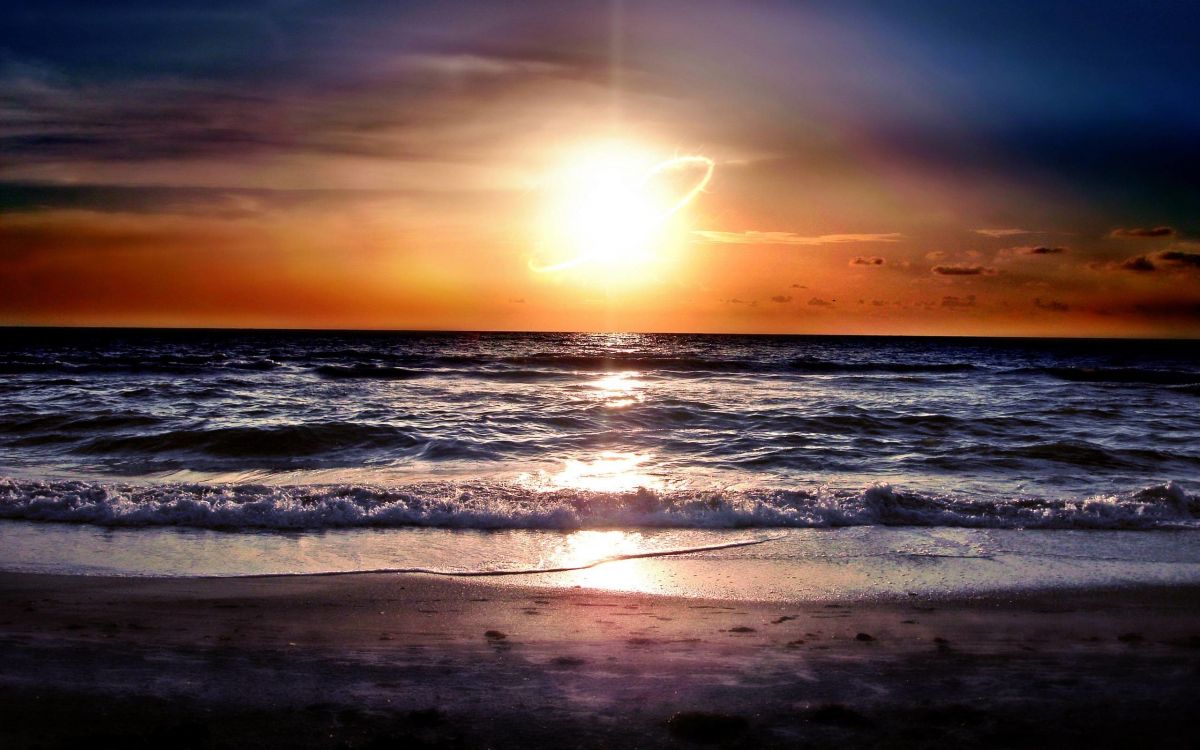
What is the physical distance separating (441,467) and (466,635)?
7.83m

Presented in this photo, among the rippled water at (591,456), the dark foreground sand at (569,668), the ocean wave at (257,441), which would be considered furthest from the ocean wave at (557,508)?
the ocean wave at (257,441)

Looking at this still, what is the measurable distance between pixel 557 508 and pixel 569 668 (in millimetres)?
4562

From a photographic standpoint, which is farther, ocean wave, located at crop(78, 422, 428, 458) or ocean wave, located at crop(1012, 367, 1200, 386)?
ocean wave, located at crop(1012, 367, 1200, 386)

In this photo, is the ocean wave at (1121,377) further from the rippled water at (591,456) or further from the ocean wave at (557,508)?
the ocean wave at (557,508)

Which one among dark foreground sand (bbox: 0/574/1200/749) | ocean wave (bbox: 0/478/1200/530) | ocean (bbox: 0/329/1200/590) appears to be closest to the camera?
dark foreground sand (bbox: 0/574/1200/749)

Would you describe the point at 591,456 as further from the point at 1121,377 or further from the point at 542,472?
the point at 1121,377

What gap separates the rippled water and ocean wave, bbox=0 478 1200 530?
0.03 meters

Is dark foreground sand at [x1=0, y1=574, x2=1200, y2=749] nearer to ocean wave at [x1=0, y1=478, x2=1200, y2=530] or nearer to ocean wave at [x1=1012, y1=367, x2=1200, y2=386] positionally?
ocean wave at [x1=0, y1=478, x2=1200, y2=530]

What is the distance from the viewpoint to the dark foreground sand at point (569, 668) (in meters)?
3.93

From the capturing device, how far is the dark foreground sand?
3.93m

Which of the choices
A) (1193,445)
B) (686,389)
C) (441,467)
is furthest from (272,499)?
(686,389)

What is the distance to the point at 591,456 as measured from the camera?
14.3 metres

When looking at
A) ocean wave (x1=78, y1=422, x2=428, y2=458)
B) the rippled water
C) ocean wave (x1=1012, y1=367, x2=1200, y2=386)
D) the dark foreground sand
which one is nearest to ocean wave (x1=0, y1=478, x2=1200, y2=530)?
the rippled water

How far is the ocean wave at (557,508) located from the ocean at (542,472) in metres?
0.03
